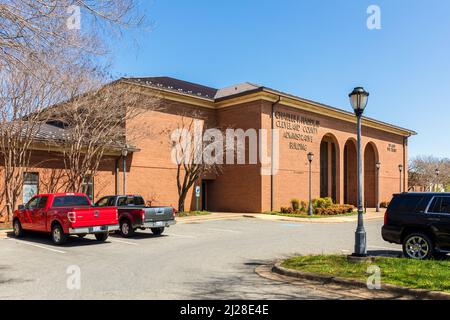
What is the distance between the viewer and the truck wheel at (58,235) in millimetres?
14109

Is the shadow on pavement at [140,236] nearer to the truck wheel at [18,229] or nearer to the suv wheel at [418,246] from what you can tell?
the truck wheel at [18,229]

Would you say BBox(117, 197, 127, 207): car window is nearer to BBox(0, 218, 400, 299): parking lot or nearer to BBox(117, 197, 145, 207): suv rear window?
BBox(117, 197, 145, 207): suv rear window

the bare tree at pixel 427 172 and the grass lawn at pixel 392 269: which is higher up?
the bare tree at pixel 427 172

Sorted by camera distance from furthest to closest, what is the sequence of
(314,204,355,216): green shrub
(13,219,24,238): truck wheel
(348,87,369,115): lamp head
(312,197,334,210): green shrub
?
(312,197,334,210): green shrub < (314,204,355,216): green shrub < (13,219,24,238): truck wheel < (348,87,369,115): lamp head

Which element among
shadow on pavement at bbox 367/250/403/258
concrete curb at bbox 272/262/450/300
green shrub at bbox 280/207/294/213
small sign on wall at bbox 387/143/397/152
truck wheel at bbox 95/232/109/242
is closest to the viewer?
concrete curb at bbox 272/262/450/300

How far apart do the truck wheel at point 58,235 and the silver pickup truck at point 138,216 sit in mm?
2939

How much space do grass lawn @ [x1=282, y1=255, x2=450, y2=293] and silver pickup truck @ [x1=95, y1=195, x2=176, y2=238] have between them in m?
7.49

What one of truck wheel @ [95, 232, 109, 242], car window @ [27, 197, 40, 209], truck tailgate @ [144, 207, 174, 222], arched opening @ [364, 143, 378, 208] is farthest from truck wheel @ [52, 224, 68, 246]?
arched opening @ [364, 143, 378, 208]

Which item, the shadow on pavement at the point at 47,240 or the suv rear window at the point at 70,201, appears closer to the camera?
the shadow on pavement at the point at 47,240

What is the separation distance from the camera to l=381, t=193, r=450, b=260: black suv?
10648 mm

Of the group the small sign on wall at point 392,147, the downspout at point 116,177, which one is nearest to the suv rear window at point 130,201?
the downspout at point 116,177

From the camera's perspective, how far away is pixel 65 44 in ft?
27.6

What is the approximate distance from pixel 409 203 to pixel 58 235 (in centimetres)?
1142


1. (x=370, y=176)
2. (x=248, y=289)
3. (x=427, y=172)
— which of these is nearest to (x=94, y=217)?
(x=248, y=289)
